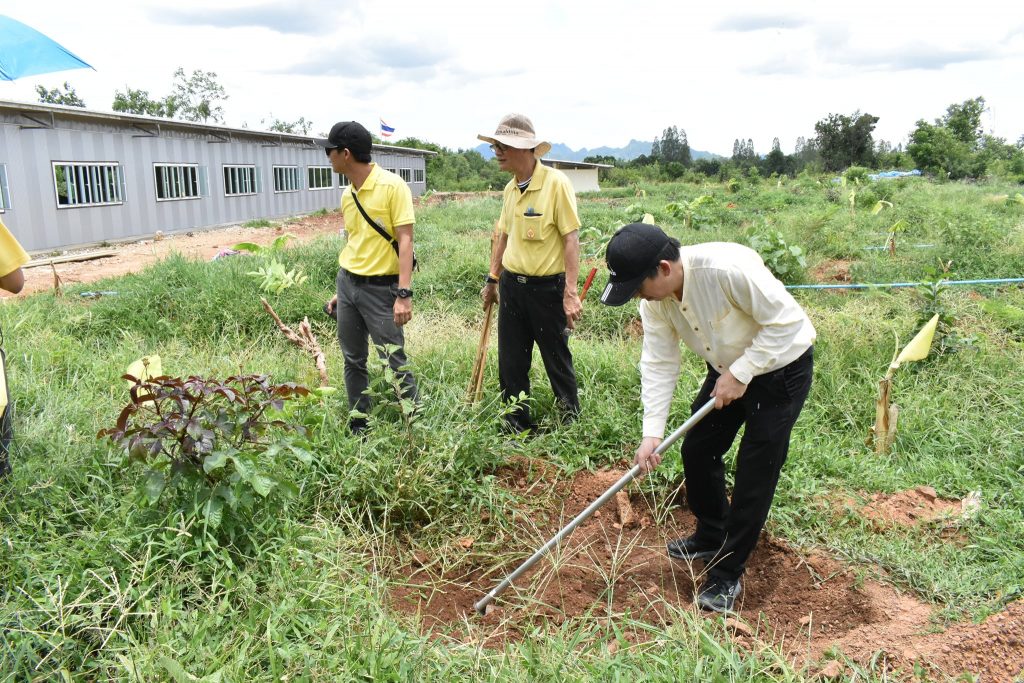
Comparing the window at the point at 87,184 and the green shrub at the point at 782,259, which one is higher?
the window at the point at 87,184

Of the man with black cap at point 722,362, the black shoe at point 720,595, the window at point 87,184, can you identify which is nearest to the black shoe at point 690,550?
the man with black cap at point 722,362

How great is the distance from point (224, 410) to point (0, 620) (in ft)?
3.06

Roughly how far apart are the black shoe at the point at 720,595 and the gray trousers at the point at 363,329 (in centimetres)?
184

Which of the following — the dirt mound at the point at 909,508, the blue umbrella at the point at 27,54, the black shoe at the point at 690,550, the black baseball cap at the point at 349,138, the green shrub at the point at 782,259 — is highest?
the blue umbrella at the point at 27,54

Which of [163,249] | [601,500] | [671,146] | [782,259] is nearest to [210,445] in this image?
[601,500]

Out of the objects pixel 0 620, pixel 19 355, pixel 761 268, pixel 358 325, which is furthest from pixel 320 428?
pixel 19 355

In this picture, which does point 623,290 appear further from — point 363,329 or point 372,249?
point 363,329

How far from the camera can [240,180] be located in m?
20.0

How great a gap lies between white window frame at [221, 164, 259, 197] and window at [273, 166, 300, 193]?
1330 mm

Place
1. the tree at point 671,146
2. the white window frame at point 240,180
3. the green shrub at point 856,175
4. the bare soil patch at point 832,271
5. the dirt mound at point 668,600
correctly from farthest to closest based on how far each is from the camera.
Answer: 1. the tree at point 671,146
2. the green shrub at point 856,175
3. the white window frame at point 240,180
4. the bare soil patch at point 832,271
5. the dirt mound at point 668,600

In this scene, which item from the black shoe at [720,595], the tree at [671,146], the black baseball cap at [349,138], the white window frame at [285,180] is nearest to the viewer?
the black shoe at [720,595]

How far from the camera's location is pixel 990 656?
2330 millimetres

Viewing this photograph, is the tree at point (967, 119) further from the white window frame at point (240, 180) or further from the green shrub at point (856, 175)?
the white window frame at point (240, 180)

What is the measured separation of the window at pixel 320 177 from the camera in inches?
990
